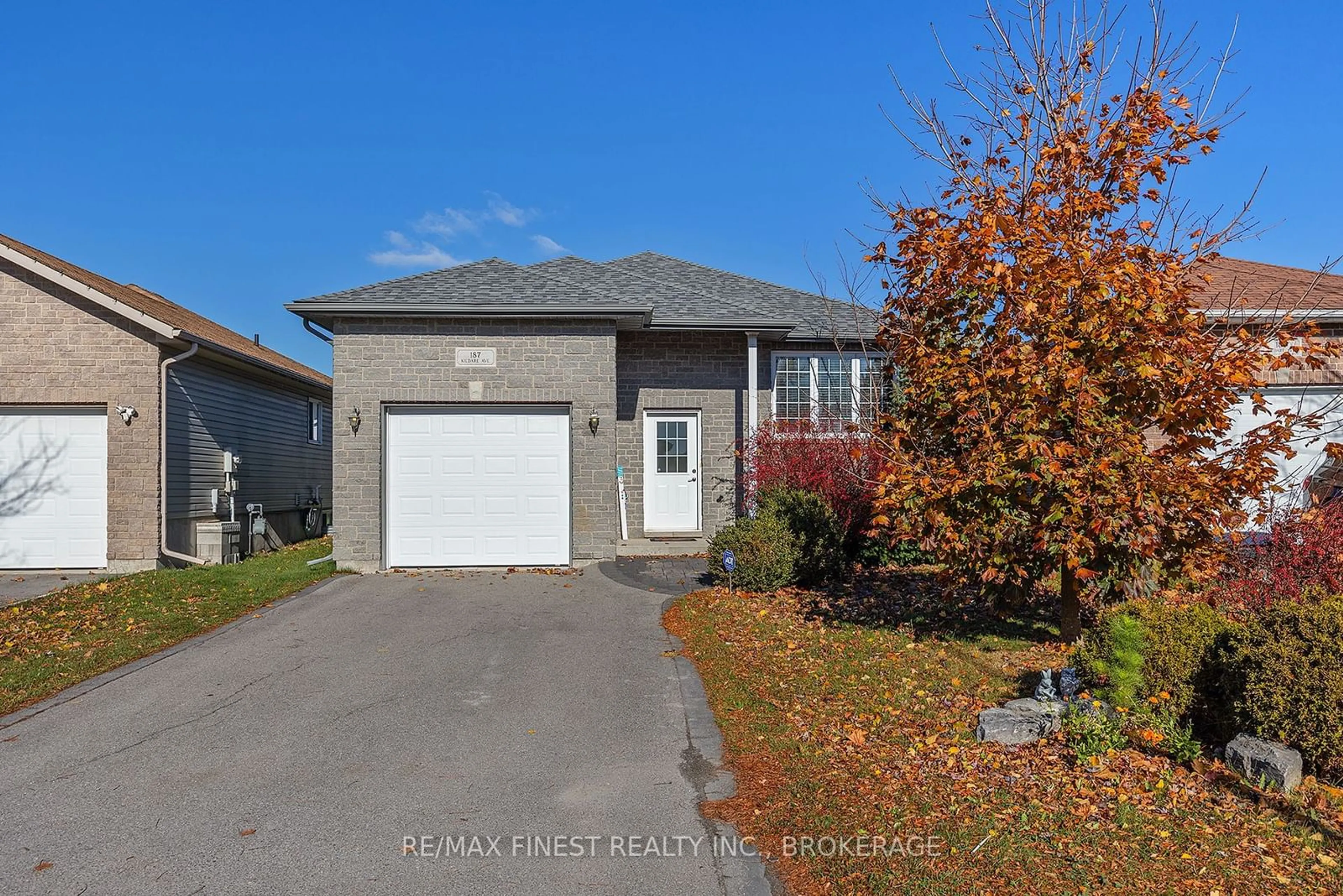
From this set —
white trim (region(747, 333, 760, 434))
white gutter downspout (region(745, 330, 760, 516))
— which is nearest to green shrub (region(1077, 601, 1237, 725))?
white gutter downspout (region(745, 330, 760, 516))

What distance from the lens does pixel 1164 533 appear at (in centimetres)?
621

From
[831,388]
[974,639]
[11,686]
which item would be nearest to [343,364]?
[11,686]

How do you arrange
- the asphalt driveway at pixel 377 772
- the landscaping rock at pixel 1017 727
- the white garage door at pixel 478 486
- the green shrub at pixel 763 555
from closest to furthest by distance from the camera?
1. the asphalt driveway at pixel 377 772
2. the landscaping rock at pixel 1017 727
3. the green shrub at pixel 763 555
4. the white garage door at pixel 478 486

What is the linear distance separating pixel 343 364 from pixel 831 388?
756cm

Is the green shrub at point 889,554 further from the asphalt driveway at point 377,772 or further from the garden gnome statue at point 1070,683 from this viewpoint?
the garden gnome statue at point 1070,683

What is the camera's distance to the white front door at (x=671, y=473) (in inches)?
532

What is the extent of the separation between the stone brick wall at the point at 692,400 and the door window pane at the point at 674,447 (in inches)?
9.1

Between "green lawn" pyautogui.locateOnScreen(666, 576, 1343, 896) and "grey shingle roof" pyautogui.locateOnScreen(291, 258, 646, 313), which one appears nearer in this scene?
"green lawn" pyautogui.locateOnScreen(666, 576, 1343, 896)

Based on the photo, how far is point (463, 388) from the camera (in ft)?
37.3

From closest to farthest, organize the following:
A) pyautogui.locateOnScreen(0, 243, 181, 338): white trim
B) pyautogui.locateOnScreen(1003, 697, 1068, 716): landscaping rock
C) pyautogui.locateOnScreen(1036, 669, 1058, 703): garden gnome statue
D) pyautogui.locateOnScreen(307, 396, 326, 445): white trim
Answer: pyautogui.locateOnScreen(1003, 697, 1068, 716): landscaping rock
pyautogui.locateOnScreen(1036, 669, 1058, 703): garden gnome statue
pyautogui.locateOnScreen(0, 243, 181, 338): white trim
pyautogui.locateOnScreen(307, 396, 326, 445): white trim

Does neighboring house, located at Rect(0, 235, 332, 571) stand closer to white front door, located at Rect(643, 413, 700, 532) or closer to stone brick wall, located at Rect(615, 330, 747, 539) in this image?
stone brick wall, located at Rect(615, 330, 747, 539)

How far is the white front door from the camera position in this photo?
44.3 ft

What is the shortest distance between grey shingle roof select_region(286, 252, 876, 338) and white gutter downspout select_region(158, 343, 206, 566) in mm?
2554

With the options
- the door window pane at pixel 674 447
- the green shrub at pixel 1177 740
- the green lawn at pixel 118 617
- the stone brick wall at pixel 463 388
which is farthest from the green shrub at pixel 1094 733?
the door window pane at pixel 674 447
